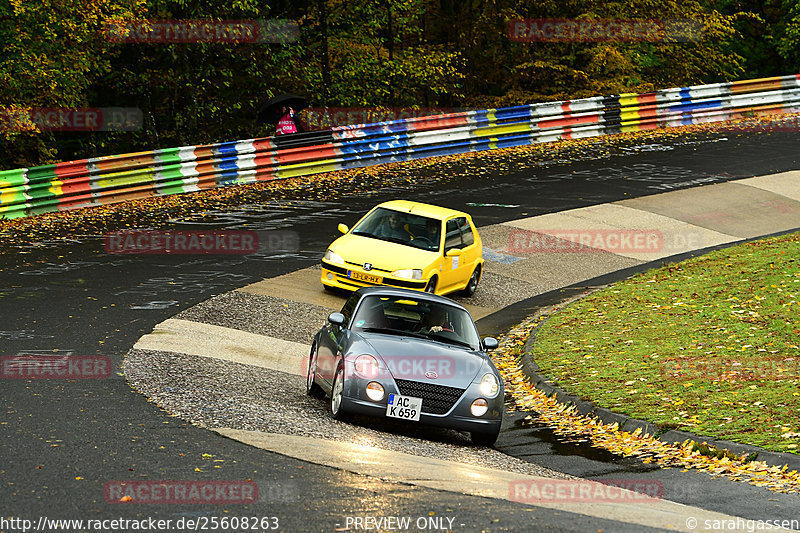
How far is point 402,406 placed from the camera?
10.2m

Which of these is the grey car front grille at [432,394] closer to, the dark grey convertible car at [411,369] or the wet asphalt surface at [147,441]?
the dark grey convertible car at [411,369]

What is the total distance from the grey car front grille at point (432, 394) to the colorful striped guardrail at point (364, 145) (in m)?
13.8

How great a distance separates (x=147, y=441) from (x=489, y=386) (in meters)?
3.61

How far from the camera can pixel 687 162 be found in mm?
29500

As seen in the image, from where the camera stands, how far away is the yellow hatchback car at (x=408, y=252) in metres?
16.6

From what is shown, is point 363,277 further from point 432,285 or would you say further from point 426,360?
point 426,360

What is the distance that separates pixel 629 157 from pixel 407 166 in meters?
6.89

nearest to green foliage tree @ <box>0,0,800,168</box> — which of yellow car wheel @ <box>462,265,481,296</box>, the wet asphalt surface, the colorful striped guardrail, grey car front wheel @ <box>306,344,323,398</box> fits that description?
the colorful striped guardrail

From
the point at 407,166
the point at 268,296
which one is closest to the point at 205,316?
the point at 268,296

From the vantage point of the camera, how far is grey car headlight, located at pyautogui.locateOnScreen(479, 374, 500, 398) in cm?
1043

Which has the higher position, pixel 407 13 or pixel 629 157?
pixel 407 13

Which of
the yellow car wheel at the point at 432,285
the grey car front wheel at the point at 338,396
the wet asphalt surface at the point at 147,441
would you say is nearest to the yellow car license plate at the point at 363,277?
the yellow car wheel at the point at 432,285

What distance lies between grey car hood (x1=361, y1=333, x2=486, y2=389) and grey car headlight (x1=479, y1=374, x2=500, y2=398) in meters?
0.12

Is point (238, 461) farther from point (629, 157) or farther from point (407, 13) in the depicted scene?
point (407, 13)
